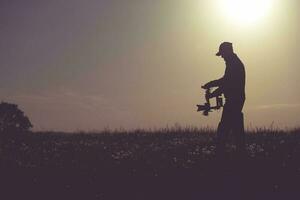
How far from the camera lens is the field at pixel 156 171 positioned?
13133 mm

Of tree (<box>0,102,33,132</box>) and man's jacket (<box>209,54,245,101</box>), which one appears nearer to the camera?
man's jacket (<box>209,54,245,101</box>)

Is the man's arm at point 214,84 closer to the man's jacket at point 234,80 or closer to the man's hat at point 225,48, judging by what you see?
the man's jacket at point 234,80

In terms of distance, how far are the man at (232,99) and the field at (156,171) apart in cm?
52

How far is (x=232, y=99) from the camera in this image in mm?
15570

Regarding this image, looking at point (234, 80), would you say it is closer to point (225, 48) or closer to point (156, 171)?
point (225, 48)

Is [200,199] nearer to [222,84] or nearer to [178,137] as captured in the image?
[222,84]

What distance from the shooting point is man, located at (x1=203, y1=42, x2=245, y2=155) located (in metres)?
15.5

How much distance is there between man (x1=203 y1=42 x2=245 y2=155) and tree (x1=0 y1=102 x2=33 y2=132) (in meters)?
16.1

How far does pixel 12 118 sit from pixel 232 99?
1959 centimetres

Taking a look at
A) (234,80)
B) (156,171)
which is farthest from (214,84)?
(156,171)

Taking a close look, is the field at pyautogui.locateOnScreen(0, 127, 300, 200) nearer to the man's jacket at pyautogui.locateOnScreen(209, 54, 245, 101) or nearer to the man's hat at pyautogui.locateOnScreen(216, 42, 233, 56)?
the man's jacket at pyautogui.locateOnScreen(209, 54, 245, 101)

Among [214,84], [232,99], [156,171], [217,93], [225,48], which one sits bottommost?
[156,171]

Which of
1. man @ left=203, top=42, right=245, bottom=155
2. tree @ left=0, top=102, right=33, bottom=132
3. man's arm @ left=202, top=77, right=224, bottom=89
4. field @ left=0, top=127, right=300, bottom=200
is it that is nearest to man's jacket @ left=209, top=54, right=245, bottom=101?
man @ left=203, top=42, right=245, bottom=155

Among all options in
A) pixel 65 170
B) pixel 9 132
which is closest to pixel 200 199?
pixel 65 170
